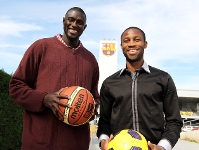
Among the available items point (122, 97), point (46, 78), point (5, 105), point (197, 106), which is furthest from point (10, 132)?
point (197, 106)

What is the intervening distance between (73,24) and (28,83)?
84 centimetres

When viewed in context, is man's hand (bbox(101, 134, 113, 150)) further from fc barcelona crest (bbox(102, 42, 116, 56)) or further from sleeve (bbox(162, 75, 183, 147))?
fc barcelona crest (bbox(102, 42, 116, 56))

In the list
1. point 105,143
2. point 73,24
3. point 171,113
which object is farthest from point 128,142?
point 73,24

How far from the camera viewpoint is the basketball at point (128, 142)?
2.52m

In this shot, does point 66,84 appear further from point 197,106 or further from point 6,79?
point 197,106

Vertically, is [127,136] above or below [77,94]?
below

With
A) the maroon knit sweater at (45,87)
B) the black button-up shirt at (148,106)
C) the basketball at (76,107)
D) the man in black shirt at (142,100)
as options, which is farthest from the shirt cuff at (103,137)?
the maroon knit sweater at (45,87)

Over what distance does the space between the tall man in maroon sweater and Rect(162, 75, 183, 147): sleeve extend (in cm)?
99

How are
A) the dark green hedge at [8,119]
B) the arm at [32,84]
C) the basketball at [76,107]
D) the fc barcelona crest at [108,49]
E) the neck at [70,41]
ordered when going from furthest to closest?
the fc barcelona crest at [108,49]
the dark green hedge at [8,119]
the neck at [70,41]
the arm at [32,84]
the basketball at [76,107]

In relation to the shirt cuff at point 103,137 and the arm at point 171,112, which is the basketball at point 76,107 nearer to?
the shirt cuff at point 103,137

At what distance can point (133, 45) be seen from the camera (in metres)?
2.96

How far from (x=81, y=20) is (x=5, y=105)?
4.94 m

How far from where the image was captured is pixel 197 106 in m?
61.7

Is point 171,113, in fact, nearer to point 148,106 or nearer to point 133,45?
point 148,106
